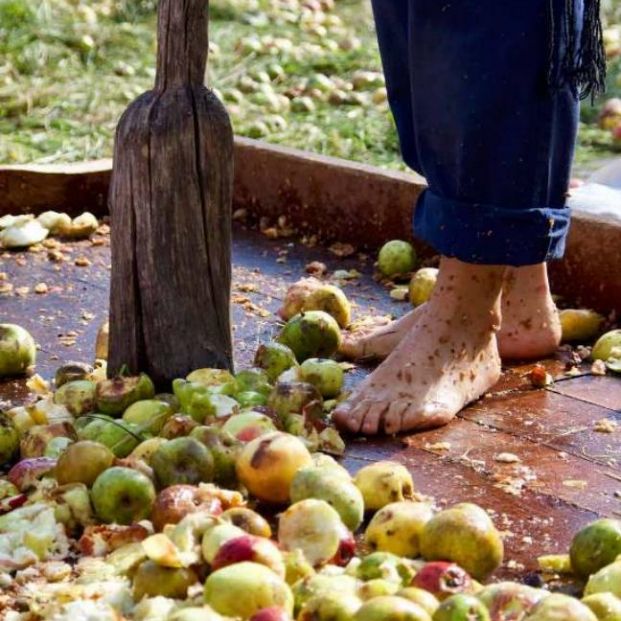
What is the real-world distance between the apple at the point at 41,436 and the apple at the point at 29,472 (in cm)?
12

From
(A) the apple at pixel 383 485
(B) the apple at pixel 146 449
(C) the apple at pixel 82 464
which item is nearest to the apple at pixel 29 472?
(C) the apple at pixel 82 464

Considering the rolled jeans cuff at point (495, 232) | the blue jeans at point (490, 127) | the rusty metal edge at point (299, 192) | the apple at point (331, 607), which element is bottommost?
the apple at point (331, 607)

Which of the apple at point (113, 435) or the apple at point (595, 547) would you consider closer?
the apple at point (595, 547)

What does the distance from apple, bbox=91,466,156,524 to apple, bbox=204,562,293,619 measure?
50cm

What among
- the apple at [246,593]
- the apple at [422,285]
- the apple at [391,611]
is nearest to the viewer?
the apple at [391,611]

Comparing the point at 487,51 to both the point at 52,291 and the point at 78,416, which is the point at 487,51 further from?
Result: the point at 52,291

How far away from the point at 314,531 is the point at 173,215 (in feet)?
3.38

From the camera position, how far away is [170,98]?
3295mm

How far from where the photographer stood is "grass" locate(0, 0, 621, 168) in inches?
241

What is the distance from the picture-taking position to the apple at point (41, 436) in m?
3.05

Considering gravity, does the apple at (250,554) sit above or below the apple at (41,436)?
above

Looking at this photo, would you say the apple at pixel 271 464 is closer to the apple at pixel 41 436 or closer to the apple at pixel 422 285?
the apple at pixel 41 436

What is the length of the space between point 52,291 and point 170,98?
4.08ft

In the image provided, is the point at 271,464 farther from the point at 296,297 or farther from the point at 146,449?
the point at 296,297
